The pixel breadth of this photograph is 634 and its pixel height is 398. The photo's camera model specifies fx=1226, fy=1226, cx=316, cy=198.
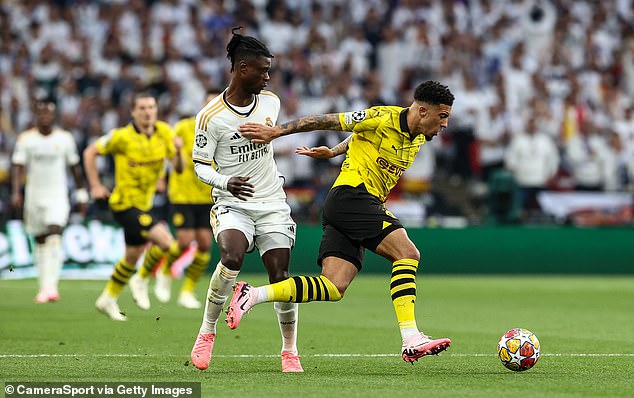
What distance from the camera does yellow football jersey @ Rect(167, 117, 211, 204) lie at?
15.8 m

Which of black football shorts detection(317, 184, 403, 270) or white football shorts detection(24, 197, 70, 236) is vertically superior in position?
black football shorts detection(317, 184, 403, 270)

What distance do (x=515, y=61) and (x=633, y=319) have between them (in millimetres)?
11941

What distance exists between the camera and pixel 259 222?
9312mm

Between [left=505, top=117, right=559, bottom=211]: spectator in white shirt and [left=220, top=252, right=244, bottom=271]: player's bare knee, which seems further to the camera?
[left=505, top=117, right=559, bottom=211]: spectator in white shirt

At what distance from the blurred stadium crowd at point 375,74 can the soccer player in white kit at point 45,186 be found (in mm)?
4804

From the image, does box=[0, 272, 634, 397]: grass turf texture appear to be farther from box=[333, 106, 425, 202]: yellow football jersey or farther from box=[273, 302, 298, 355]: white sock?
box=[333, 106, 425, 202]: yellow football jersey

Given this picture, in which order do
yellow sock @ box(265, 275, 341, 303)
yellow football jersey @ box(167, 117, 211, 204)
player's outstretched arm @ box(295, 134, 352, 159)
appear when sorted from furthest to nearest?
yellow football jersey @ box(167, 117, 211, 204) → player's outstretched arm @ box(295, 134, 352, 159) → yellow sock @ box(265, 275, 341, 303)

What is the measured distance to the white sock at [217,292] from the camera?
9086mm

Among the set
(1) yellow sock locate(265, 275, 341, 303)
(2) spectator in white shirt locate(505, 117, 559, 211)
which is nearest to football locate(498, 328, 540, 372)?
(1) yellow sock locate(265, 275, 341, 303)

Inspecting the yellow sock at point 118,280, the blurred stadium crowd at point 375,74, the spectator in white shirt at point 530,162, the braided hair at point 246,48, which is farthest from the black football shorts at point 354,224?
the spectator in white shirt at point 530,162

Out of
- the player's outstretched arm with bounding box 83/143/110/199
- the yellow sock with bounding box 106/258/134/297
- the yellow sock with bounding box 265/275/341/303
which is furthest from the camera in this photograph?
the yellow sock with bounding box 106/258/134/297

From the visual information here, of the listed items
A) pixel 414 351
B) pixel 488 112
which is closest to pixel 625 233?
pixel 488 112

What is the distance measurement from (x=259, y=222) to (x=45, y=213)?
7.61 metres

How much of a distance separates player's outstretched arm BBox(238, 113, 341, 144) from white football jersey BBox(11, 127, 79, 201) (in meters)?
7.67
